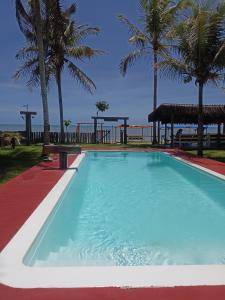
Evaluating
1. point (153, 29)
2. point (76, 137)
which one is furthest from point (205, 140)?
point (76, 137)

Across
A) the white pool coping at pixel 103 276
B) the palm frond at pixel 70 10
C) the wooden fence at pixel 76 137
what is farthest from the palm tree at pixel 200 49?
the wooden fence at pixel 76 137

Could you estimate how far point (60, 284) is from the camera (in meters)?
3.27

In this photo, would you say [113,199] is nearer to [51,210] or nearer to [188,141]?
[51,210]

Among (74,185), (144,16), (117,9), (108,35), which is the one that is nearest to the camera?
(74,185)

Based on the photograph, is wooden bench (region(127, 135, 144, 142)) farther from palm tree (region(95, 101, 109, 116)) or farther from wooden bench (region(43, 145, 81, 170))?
wooden bench (region(43, 145, 81, 170))

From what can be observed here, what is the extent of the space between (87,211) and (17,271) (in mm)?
3456

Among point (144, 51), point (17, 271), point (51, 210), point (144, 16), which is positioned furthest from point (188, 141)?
point (17, 271)

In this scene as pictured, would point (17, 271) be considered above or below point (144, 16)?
below

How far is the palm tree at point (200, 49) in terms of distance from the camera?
49.1 ft

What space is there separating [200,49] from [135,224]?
11.0m

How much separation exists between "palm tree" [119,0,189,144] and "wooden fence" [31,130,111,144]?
6.20 metres

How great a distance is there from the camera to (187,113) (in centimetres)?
2214

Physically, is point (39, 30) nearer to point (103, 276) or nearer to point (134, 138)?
point (103, 276)

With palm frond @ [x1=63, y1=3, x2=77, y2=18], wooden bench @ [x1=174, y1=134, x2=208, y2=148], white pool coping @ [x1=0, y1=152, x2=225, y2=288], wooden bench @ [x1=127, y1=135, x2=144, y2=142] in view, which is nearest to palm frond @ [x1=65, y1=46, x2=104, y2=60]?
palm frond @ [x1=63, y1=3, x2=77, y2=18]
